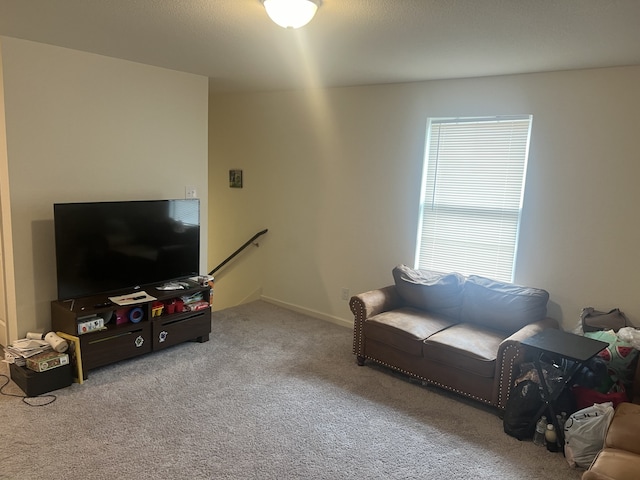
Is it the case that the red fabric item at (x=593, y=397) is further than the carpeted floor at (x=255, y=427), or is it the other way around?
the red fabric item at (x=593, y=397)

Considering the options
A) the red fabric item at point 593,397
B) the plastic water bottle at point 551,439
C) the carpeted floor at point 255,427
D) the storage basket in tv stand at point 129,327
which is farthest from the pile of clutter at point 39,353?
the red fabric item at point 593,397

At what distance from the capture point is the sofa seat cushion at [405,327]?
3.42 meters

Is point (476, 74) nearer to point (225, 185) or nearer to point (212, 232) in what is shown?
point (225, 185)

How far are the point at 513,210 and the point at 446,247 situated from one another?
0.67 meters

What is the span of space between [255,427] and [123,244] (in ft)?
5.81

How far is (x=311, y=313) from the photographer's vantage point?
16.6 feet

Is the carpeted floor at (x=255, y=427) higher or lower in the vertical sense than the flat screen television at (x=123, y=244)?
lower

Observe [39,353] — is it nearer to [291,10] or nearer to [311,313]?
[311,313]

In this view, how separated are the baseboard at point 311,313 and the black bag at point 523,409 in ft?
6.90

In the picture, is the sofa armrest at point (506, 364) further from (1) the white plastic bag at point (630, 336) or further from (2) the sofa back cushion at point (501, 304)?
(1) the white plastic bag at point (630, 336)

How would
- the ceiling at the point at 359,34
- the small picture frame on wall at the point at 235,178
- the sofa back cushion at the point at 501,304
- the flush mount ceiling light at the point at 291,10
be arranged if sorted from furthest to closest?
the small picture frame on wall at the point at 235,178 < the sofa back cushion at the point at 501,304 < the ceiling at the point at 359,34 < the flush mount ceiling light at the point at 291,10

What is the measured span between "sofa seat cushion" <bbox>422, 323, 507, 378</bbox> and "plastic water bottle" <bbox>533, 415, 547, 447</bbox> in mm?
390

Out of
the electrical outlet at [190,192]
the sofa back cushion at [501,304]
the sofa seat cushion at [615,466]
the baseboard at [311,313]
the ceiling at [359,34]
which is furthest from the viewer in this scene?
the baseboard at [311,313]

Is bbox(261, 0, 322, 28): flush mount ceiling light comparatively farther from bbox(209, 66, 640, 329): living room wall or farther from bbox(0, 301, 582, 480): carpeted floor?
bbox(0, 301, 582, 480): carpeted floor
